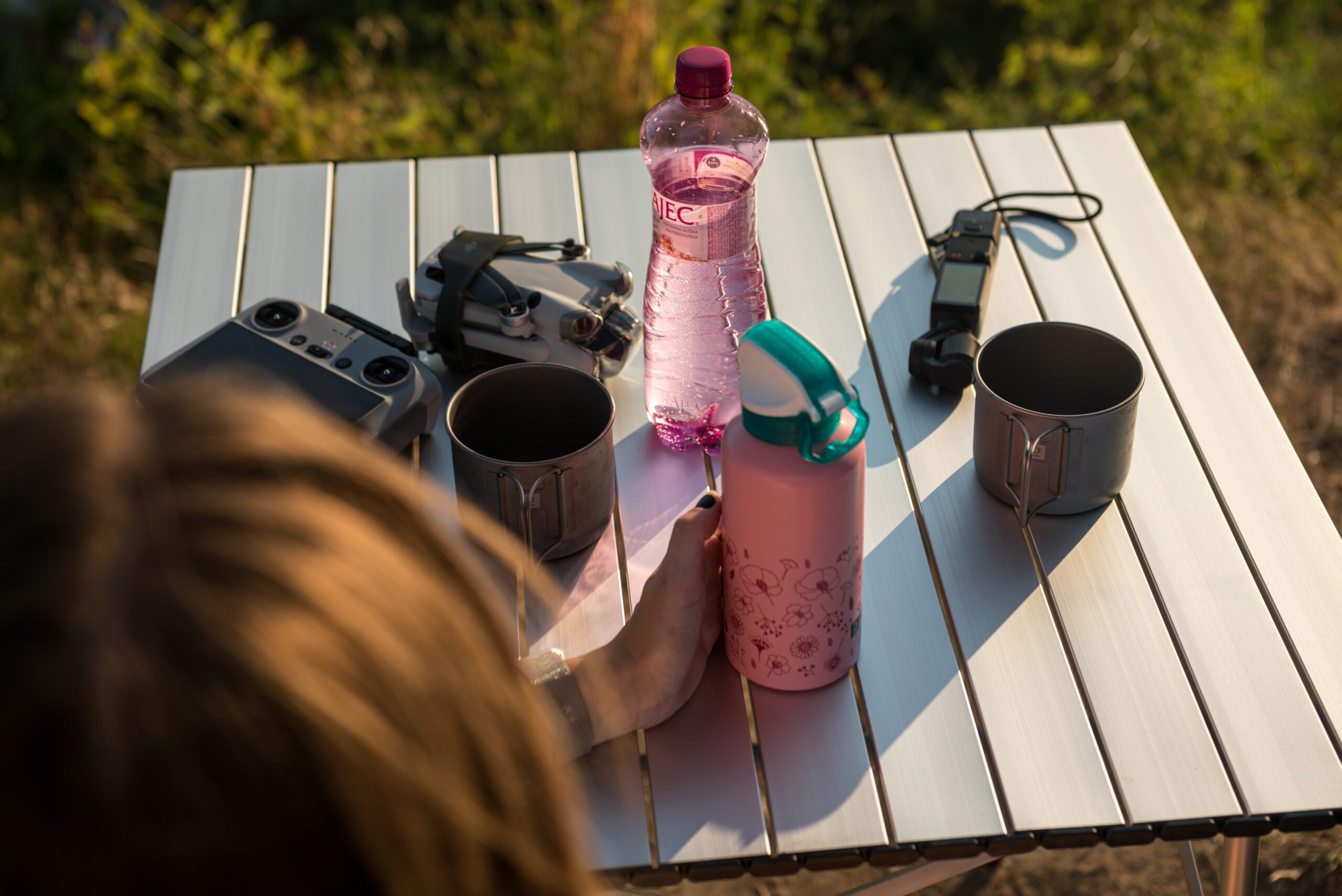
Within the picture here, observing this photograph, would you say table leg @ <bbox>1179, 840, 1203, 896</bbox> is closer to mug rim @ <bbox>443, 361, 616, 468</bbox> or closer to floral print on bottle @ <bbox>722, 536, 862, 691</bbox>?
floral print on bottle @ <bbox>722, 536, 862, 691</bbox>

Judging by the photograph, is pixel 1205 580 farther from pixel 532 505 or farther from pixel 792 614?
pixel 532 505

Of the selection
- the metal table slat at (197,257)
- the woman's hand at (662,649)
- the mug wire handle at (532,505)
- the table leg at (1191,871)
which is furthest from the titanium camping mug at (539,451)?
the table leg at (1191,871)

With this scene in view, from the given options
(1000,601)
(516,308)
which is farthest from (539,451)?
(1000,601)

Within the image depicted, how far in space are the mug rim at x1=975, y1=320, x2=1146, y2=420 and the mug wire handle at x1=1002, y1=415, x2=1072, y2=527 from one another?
0.01m

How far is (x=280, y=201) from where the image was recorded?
1.52 meters

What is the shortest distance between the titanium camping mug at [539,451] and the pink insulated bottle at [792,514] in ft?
0.50

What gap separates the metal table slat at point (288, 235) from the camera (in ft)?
4.52

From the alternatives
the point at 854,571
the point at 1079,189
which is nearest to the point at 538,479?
the point at 854,571

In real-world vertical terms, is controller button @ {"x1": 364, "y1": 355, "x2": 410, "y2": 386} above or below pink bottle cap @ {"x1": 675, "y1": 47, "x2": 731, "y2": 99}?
below


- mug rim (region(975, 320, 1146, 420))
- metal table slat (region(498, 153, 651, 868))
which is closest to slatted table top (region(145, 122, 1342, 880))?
metal table slat (region(498, 153, 651, 868))

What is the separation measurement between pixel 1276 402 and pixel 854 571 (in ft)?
5.75

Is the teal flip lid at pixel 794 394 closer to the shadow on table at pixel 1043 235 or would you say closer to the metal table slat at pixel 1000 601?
the metal table slat at pixel 1000 601

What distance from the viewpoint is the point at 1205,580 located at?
3.35 ft

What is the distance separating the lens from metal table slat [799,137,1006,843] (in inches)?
34.2
